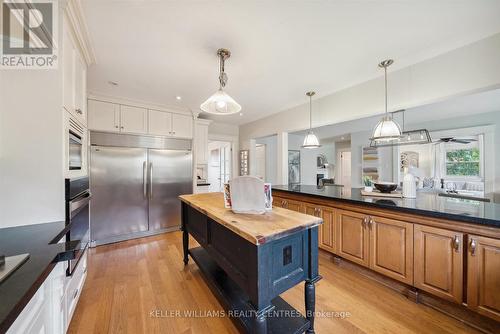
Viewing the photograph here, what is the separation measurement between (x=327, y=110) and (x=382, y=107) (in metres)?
0.81

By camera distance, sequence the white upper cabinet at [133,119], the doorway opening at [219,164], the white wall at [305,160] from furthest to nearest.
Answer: the white wall at [305,160], the doorway opening at [219,164], the white upper cabinet at [133,119]

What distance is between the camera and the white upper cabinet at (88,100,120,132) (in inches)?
115

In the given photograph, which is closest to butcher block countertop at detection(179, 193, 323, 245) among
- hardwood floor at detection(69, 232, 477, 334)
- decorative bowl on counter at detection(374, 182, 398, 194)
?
hardwood floor at detection(69, 232, 477, 334)

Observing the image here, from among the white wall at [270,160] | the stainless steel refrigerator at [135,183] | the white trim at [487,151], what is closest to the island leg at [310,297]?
the stainless steel refrigerator at [135,183]

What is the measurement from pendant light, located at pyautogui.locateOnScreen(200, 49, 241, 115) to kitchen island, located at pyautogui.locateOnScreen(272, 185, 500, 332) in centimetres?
163

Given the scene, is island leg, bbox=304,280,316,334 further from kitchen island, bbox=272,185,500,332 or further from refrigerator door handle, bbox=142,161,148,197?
refrigerator door handle, bbox=142,161,148,197

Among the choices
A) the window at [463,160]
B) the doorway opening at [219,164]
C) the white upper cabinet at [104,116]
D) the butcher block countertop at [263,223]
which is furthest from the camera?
the doorway opening at [219,164]

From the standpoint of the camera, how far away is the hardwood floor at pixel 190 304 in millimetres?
1468

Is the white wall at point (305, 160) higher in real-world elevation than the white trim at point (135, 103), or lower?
lower

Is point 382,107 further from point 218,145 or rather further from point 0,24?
point 218,145

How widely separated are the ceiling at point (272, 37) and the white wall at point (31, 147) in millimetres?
613

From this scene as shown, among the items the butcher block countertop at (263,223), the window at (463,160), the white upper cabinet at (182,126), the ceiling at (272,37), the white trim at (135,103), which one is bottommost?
the butcher block countertop at (263,223)

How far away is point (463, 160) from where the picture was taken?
437 cm

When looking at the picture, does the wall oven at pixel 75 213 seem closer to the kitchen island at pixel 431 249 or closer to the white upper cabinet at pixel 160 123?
the white upper cabinet at pixel 160 123
